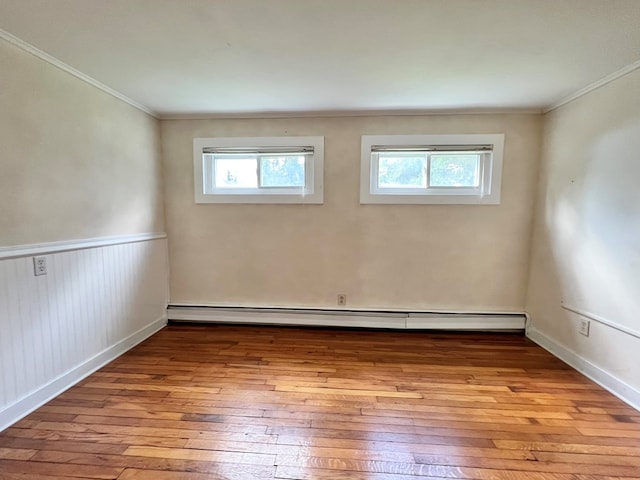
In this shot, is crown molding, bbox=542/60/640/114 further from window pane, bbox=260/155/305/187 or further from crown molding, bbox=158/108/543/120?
window pane, bbox=260/155/305/187

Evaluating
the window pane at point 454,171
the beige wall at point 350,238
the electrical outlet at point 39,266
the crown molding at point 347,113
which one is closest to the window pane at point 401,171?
the window pane at point 454,171

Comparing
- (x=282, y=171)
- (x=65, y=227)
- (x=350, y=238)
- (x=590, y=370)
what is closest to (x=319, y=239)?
(x=350, y=238)

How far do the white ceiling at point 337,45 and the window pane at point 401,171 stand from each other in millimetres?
608

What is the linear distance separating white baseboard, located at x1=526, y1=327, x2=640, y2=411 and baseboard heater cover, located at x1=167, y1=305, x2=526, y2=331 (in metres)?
0.26

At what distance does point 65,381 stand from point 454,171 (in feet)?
11.7

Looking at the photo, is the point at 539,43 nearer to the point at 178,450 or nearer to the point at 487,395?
the point at 487,395

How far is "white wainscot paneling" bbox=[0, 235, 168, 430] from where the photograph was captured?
1713mm

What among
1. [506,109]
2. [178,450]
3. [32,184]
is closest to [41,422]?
[178,450]

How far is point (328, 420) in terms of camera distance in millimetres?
1760

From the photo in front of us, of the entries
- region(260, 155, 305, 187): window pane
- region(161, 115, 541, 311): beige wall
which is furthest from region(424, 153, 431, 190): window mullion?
region(260, 155, 305, 187): window pane

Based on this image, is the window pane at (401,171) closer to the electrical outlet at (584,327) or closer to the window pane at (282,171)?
the window pane at (282,171)

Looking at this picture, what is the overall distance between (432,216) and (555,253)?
3.48 ft

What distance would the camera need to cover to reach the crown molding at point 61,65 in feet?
5.46

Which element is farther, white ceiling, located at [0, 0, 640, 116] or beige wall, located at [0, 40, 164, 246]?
beige wall, located at [0, 40, 164, 246]
